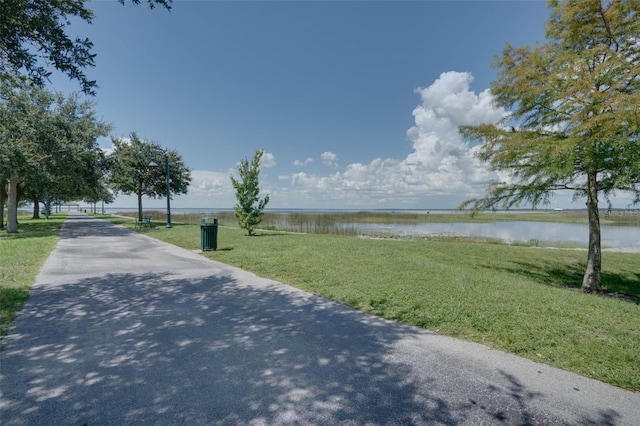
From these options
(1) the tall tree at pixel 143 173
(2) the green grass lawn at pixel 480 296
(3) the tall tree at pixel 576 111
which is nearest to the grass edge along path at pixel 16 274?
(2) the green grass lawn at pixel 480 296

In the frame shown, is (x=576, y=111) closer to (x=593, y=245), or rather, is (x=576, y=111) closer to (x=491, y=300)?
(x=593, y=245)

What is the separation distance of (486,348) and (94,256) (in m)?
11.8

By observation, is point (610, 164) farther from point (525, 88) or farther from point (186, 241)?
point (186, 241)

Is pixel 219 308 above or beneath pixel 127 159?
beneath

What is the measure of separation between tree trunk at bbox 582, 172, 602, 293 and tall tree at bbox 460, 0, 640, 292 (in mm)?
21

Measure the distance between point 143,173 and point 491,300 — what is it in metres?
33.1

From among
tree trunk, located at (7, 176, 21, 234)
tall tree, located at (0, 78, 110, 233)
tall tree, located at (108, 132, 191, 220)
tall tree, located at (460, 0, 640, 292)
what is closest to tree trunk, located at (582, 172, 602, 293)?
tall tree, located at (460, 0, 640, 292)

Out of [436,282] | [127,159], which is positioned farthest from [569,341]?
[127,159]

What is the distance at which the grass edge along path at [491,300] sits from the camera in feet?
12.0

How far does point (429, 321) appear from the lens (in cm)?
454

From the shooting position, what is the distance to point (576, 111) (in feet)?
23.2

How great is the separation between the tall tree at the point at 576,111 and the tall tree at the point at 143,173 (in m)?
29.3

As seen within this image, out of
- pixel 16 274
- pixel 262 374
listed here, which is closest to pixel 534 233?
pixel 262 374

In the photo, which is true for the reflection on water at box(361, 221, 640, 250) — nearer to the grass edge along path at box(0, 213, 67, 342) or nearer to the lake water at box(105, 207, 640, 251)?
the lake water at box(105, 207, 640, 251)
